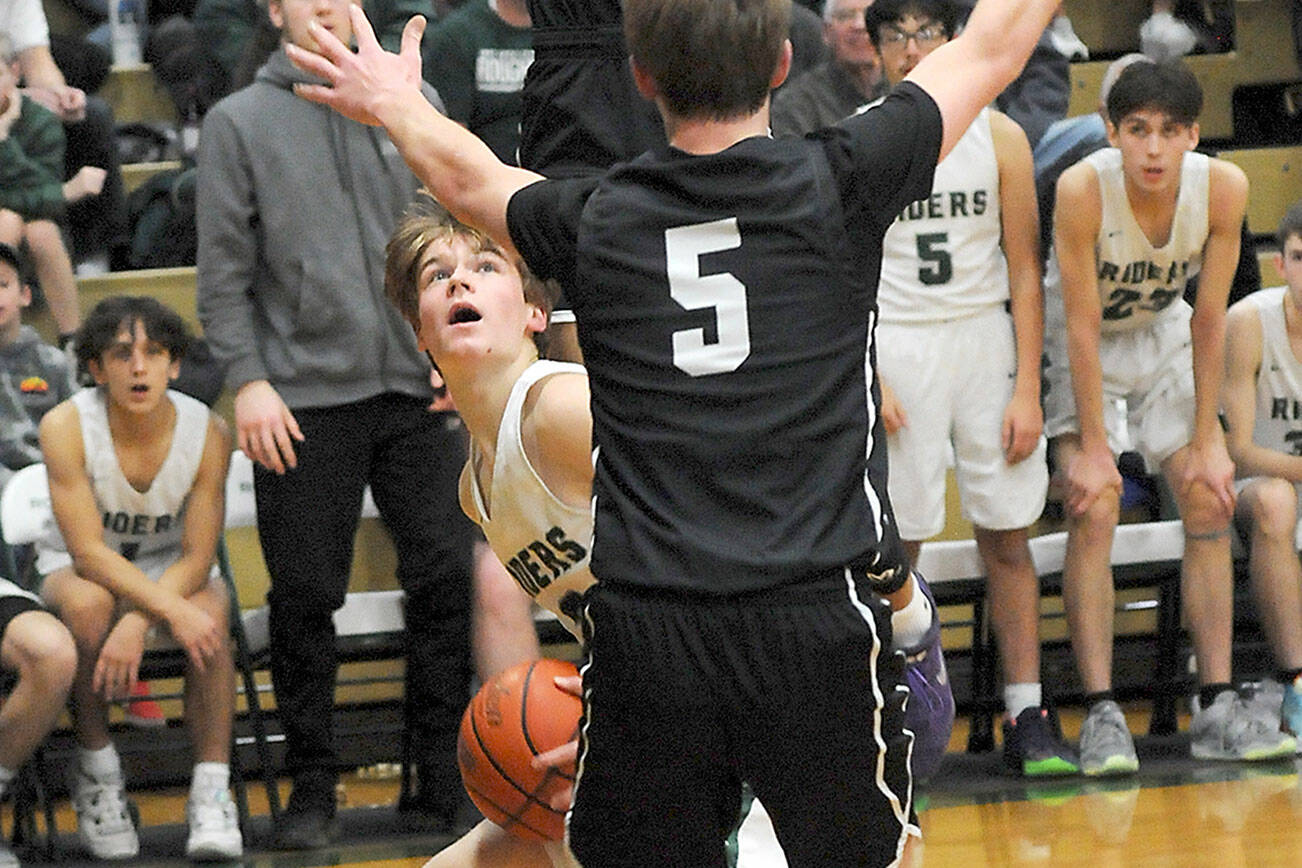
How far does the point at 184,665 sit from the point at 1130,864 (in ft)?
8.72

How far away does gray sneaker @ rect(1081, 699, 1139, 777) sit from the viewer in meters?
5.63

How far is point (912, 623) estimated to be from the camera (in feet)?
11.5

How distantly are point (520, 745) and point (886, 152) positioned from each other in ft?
4.06

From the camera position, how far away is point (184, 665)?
5.54m

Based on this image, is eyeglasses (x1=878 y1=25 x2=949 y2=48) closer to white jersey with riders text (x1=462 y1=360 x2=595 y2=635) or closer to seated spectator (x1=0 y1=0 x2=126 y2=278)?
white jersey with riders text (x1=462 y1=360 x2=595 y2=635)

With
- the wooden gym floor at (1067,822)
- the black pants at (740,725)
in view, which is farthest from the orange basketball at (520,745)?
the wooden gym floor at (1067,822)

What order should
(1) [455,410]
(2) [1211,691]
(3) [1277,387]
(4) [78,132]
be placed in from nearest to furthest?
(1) [455,410] → (2) [1211,691] → (3) [1277,387] → (4) [78,132]

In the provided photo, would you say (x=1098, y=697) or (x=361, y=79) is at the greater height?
(x=361, y=79)

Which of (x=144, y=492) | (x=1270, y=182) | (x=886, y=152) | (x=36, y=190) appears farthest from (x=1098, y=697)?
(x=36, y=190)

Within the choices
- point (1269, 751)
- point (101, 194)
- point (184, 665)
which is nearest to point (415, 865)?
point (184, 665)

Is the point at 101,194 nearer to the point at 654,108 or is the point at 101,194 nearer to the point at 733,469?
the point at 654,108

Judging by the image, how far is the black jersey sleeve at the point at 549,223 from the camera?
8.66ft

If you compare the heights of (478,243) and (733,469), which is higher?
(478,243)

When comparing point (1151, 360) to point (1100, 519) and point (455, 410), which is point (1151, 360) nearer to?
point (1100, 519)
